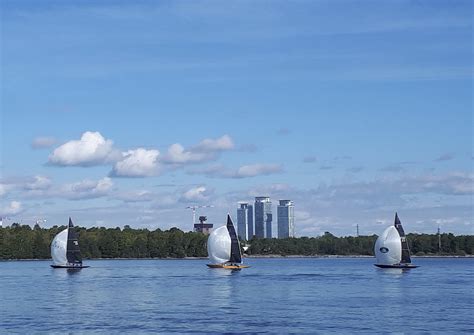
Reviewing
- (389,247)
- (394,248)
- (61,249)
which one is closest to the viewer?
(394,248)

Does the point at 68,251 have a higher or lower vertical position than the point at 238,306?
higher

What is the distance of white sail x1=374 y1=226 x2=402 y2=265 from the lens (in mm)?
132875

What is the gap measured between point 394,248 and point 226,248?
23.2 meters

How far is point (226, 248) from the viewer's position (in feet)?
451

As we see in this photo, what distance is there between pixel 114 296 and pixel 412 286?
31.9 metres

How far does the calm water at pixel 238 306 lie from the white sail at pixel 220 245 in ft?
84.0

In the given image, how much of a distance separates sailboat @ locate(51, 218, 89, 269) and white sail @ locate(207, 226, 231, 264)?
64.3ft

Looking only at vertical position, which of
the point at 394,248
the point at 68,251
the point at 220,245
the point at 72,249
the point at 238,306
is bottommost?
the point at 238,306

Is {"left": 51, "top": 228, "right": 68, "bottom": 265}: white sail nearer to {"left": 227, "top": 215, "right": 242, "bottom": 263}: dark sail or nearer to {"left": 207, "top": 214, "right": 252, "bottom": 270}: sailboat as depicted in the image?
{"left": 207, "top": 214, "right": 252, "bottom": 270}: sailboat

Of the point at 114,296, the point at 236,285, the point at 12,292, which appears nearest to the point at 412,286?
the point at 236,285

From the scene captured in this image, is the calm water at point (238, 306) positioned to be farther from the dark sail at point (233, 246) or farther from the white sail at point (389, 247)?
the dark sail at point (233, 246)

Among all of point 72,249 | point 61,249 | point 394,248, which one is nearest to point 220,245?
point 72,249

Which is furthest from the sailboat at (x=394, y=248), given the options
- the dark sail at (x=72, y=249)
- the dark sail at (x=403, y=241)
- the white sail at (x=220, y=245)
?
the dark sail at (x=72, y=249)

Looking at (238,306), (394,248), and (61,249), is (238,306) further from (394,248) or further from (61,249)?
(61,249)
